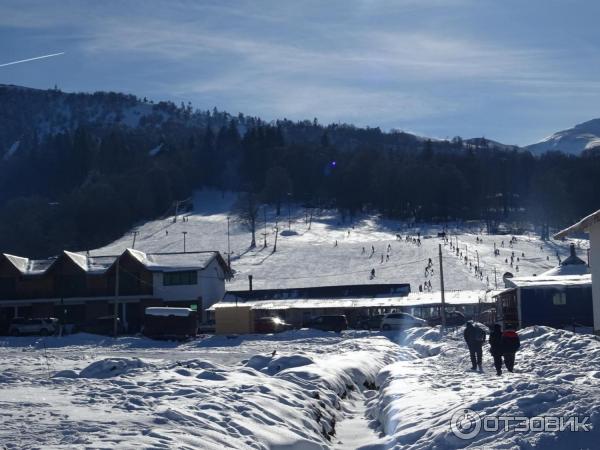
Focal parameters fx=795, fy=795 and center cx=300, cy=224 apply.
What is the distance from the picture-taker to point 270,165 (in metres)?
173

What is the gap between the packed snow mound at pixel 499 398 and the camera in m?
9.82

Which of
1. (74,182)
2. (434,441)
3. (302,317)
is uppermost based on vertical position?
(74,182)

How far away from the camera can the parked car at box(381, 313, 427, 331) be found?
54431mm

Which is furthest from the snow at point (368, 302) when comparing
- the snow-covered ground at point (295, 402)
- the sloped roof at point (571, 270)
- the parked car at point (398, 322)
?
the snow-covered ground at point (295, 402)

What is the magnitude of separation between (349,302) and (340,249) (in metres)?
43.7

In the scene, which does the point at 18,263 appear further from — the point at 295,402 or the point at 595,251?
the point at 295,402

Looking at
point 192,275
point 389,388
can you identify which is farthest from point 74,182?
point 389,388

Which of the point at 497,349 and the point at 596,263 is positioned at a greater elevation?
the point at 596,263

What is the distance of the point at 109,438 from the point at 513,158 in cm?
19471

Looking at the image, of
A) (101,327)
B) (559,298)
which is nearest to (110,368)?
(559,298)

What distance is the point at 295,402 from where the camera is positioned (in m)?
14.9

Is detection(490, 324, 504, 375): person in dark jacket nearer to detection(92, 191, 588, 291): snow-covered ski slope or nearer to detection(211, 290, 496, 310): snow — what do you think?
detection(211, 290, 496, 310): snow

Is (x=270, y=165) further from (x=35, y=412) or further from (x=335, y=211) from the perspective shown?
(x=35, y=412)

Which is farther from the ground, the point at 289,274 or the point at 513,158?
the point at 513,158
